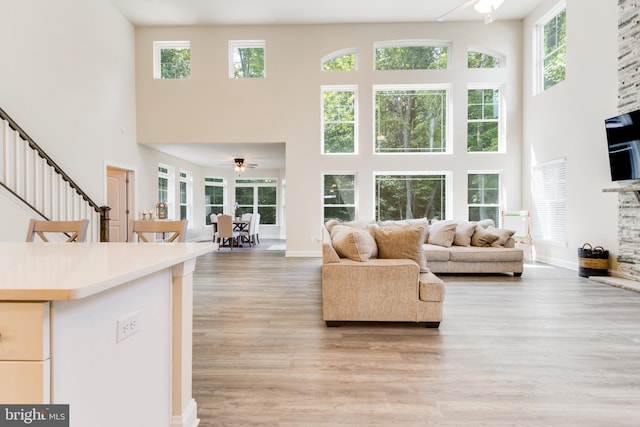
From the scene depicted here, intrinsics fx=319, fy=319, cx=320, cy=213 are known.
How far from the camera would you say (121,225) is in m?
6.92

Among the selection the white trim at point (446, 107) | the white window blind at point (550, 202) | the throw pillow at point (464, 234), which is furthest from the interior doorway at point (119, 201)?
the white window blind at point (550, 202)

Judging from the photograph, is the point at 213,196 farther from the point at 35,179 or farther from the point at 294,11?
the point at 35,179

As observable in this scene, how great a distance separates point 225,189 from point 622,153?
10681 mm

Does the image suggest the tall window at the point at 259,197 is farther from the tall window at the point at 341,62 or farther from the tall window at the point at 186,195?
the tall window at the point at 341,62

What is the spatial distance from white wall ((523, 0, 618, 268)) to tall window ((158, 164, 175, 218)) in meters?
9.00

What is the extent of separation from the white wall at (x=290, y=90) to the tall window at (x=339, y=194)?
74 centimetres

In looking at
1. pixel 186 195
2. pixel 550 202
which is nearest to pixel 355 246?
pixel 550 202

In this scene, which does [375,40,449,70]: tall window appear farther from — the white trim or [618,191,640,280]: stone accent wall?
[618,191,640,280]: stone accent wall

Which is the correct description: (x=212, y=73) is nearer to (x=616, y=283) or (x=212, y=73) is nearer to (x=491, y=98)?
(x=491, y=98)

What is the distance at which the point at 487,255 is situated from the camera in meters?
5.23

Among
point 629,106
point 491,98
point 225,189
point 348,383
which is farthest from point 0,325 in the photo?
point 225,189

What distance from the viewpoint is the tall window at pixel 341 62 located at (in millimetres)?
7430

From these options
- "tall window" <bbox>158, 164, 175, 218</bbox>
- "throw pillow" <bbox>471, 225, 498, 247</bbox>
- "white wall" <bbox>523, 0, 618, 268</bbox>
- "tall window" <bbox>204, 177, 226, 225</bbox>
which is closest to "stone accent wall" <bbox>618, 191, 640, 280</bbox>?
"white wall" <bbox>523, 0, 618, 268</bbox>

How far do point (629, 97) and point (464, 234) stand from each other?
9.84 ft
